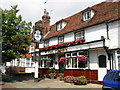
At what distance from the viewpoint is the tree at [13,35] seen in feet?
55.5

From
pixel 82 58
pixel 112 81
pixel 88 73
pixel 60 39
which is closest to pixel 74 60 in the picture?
pixel 82 58

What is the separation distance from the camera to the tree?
16.9m

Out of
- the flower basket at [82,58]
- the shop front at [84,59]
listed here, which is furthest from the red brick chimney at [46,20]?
the flower basket at [82,58]

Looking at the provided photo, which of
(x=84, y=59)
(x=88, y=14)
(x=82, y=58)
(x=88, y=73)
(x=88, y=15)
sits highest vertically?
(x=88, y=14)

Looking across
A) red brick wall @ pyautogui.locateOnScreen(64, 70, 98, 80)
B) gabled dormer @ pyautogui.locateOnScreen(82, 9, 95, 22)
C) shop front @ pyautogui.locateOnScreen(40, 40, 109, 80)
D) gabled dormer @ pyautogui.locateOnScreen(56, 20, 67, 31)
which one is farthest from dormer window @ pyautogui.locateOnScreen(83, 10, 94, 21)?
red brick wall @ pyautogui.locateOnScreen(64, 70, 98, 80)

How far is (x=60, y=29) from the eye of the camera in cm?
2397

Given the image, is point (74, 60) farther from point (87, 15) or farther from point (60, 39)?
point (87, 15)

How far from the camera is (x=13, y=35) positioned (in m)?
17.6

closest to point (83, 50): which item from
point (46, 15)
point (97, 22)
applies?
point (97, 22)

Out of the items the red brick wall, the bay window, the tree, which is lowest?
the red brick wall

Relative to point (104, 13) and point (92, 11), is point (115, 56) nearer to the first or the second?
point (104, 13)

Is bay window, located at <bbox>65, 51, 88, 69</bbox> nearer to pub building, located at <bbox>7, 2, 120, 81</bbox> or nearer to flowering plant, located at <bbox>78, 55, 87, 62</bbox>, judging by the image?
pub building, located at <bbox>7, 2, 120, 81</bbox>

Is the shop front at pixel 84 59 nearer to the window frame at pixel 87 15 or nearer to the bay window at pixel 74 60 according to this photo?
the bay window at pixel 74 60

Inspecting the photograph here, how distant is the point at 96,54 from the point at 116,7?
5229mm
